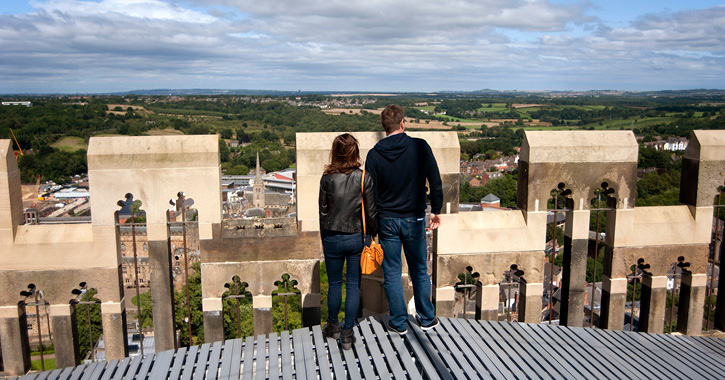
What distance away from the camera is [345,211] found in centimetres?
510

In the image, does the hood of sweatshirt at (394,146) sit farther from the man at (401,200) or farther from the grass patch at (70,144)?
the grass patch at (70,144)

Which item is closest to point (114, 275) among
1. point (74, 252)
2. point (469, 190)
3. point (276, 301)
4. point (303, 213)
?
point (74, 252)

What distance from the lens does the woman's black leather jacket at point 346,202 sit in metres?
5.10

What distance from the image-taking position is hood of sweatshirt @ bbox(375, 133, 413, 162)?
528 centimetres

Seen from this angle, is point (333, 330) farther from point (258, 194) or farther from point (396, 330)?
point (258, 194)

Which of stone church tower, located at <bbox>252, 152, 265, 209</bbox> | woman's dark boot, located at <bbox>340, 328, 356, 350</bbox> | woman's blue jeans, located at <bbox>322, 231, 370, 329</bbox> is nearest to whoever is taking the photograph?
woman's dark boot, located at <bbox>340, 328, 356, 350</bbox>

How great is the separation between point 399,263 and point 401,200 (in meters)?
0.67

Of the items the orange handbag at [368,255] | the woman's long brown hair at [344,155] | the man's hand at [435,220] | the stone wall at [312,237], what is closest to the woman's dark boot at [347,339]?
the orange handbag at [368,255]

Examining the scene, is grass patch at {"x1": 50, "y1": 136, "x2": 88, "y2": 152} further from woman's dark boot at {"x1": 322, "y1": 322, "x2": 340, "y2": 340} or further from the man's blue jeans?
the man's blue jeans

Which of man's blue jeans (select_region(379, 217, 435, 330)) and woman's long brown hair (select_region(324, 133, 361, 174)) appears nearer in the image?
woman's long brown hair (select_region(324, 133, 361, 174))

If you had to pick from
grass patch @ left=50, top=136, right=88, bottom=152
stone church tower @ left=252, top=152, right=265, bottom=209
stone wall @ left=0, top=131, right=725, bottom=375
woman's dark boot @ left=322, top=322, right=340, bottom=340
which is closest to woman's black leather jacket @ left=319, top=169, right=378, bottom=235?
woman's dark boot @ left=322, top=322, right=340, bottom=340

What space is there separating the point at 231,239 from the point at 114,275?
5.08 feet

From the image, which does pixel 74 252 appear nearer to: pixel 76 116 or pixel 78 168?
pixel 78 168

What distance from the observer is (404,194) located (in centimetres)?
531
